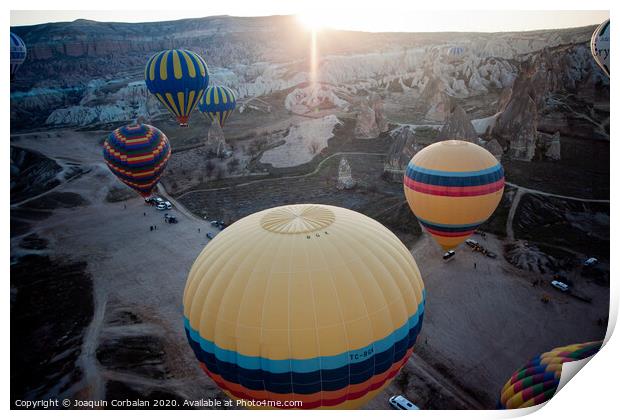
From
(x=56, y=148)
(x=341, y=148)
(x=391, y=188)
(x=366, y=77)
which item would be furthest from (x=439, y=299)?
(x=366, y=77)

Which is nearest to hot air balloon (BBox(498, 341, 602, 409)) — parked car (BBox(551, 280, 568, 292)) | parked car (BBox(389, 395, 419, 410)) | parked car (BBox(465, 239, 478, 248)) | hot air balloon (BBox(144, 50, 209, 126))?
parked car (BBox(389, 395, 419, 410))

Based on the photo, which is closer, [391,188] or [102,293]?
[102,293]

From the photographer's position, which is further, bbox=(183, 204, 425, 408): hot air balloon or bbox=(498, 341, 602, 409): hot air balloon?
bbox=(498, 341, 602, 409): hot air balloon

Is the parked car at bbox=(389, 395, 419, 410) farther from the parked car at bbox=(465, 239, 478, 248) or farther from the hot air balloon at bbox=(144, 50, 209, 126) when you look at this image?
the hot air balloon at bbox=(144, 50, 209, 126)

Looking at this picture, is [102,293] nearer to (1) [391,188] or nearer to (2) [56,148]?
(1) [391,188]

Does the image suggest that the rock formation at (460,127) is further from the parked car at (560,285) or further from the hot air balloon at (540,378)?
the hot air balloon at (540,378)

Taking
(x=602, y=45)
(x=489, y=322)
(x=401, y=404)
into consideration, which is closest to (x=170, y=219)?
(x=401, y=404)
